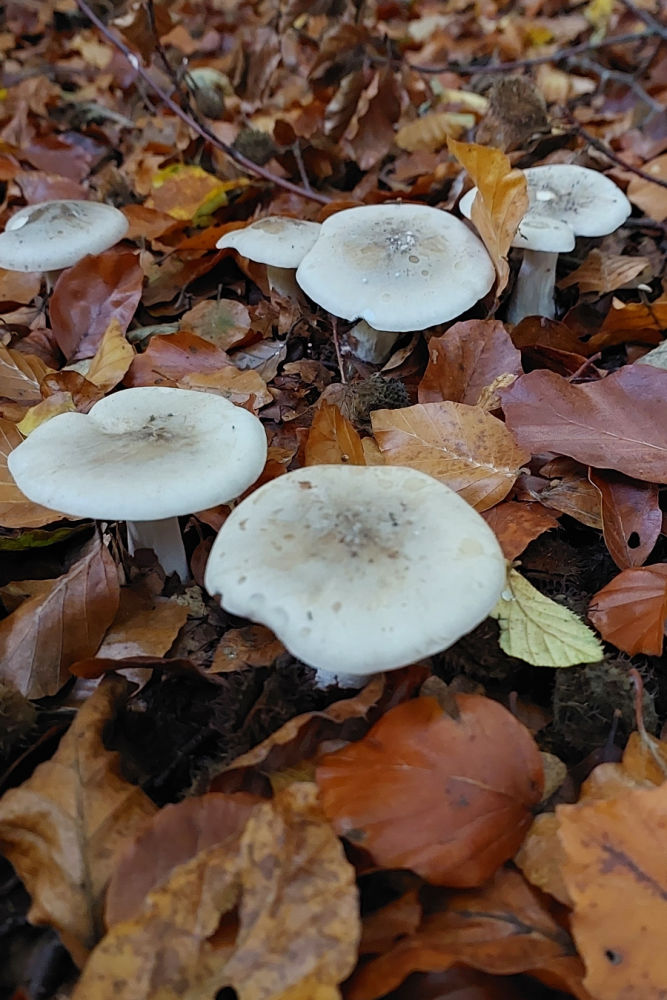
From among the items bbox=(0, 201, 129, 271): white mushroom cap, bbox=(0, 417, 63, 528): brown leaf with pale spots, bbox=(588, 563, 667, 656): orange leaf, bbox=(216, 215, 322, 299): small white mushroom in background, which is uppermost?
bbox=(0, 201, 129, 271): white mushroom cap

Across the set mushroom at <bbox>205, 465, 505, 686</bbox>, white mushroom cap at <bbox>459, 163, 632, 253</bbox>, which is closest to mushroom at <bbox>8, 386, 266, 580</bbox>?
mushroom at <bbox>205, 465, 505, 686</bbox>

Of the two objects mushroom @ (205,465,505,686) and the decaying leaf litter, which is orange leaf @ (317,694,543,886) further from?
mushroom @ (205,465,505,686)

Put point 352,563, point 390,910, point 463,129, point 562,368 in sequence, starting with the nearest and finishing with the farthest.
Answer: point 390,910
point 352,563
point 562,368
point 463,129

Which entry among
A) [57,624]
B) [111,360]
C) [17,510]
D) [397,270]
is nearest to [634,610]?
[397,270]

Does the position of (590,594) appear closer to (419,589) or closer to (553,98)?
(419,589)

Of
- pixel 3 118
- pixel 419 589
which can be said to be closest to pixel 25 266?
pixel 419 589

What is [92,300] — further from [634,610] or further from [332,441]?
[634,610]

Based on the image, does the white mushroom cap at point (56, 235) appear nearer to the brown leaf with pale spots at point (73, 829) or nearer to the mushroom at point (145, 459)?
the mushroom at point (145, 459)
